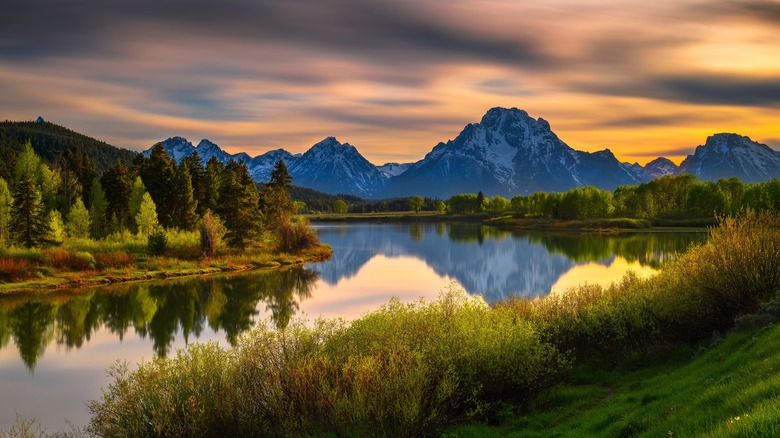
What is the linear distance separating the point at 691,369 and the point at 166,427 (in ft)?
57.7

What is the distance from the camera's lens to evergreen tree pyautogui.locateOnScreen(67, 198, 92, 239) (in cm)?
7494

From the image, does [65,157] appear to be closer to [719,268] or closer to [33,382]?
[33,382]

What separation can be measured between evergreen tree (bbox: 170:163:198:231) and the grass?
250ft

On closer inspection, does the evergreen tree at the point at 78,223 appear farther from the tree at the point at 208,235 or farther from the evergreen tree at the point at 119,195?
the tree at the point at 208,235

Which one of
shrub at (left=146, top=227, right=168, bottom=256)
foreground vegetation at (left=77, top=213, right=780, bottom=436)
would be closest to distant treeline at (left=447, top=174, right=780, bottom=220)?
shrub at (left=146, top=227, right=168, bottom=256)

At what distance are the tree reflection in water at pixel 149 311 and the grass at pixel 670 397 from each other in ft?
52.9

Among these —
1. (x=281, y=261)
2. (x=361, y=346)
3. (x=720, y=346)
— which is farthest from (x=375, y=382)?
(x=281, y=261)

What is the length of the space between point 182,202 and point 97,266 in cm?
2644

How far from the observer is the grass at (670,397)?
394 inches

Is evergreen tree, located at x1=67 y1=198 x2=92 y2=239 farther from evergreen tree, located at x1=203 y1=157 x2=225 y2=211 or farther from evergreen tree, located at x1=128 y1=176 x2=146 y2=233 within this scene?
evergreen tree, located at x1=203 y1=157 x2=225 y2=211

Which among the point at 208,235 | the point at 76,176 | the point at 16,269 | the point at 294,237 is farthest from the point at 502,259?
the point at 76,176

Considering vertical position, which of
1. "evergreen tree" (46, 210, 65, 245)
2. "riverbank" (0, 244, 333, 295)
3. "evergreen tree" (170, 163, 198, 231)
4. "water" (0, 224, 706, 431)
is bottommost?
"water" (0, 224, 706, 431)

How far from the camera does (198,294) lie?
5284 cm

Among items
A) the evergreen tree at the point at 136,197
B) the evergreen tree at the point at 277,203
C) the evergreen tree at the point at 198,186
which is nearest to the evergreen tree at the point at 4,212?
the evergreen tree at the point at 136,197
